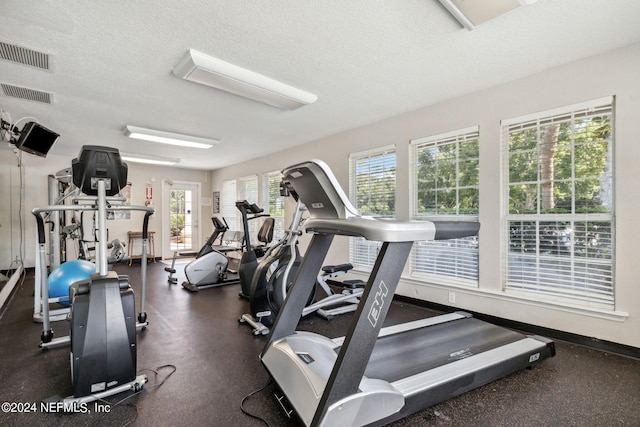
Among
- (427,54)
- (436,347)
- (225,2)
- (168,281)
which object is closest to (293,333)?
(436,347)

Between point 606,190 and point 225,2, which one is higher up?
point 225,2

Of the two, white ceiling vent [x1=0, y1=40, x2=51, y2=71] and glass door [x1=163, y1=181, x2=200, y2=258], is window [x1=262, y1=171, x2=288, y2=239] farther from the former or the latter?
white ceiling vent [x1=0, y1=40, x2=51, y2=71]

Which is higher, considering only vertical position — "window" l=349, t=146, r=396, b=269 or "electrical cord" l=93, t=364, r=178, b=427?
"window" l=349, t=146, r=396, b=269

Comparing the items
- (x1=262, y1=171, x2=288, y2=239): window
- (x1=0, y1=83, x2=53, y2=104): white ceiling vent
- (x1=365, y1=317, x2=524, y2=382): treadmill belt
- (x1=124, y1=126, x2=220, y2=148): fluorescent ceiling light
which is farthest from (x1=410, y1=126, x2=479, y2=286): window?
(x1=0, y1=83, x2=53, y2=104): white ceiling vent

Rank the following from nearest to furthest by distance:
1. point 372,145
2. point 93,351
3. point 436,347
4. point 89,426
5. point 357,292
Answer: point 89,426 < point 93,351 < point 436,347 < point 357,292 < point 372,145

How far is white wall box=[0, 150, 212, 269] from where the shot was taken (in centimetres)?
471

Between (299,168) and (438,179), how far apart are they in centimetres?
251

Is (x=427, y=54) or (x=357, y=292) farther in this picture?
(x=357, y=292)

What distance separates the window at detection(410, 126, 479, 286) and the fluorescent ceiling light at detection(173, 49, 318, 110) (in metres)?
1.63

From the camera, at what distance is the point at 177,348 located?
260cm

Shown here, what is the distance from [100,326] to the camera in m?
1.81

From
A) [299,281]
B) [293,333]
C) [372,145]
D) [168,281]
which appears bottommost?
[168,281]

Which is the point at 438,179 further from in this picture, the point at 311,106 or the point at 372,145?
the point at 311,106

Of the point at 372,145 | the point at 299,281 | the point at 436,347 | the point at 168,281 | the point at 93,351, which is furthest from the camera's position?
the point at 168,281
